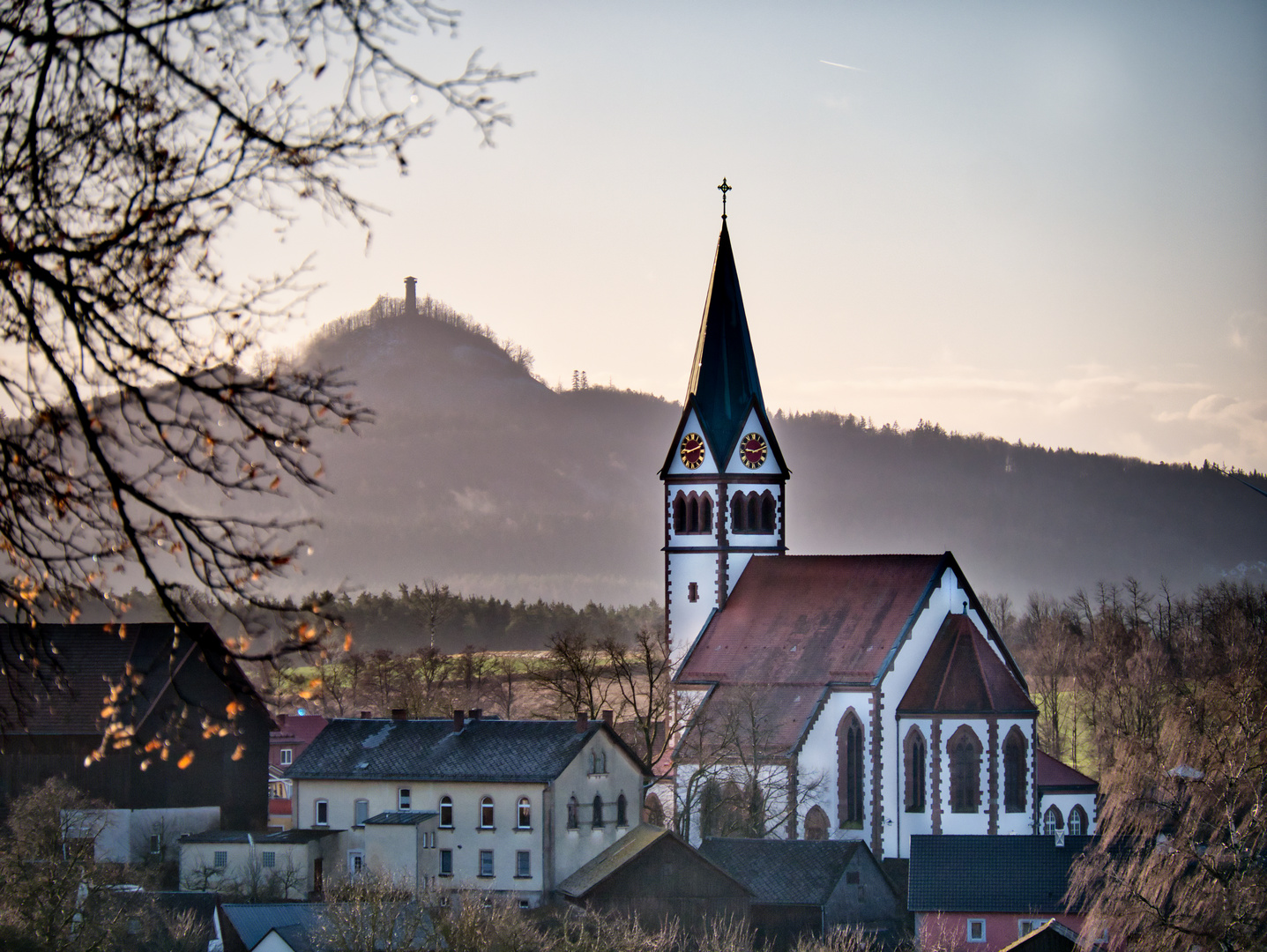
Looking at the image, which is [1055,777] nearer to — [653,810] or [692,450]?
[653,810]

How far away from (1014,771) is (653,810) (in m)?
12.5

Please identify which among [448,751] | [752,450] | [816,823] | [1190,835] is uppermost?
[752,450]

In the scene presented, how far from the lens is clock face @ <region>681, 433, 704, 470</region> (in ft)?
199

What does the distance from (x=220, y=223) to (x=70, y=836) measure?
4034 cm

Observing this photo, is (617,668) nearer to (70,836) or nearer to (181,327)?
(70,836)

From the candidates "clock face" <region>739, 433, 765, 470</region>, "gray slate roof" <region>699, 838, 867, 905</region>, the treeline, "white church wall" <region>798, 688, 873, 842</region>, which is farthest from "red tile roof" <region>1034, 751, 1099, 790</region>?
the treeline

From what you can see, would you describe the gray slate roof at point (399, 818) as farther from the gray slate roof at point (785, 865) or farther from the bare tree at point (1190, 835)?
the bare tree at point (1190, 835)

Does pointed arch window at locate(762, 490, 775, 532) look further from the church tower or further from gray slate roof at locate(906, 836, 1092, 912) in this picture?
gray slate roof at locate(906, 836, 1092, 912)

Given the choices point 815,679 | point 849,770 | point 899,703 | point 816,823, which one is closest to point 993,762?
point 899,703

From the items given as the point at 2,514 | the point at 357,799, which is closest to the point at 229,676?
the point at 2,514

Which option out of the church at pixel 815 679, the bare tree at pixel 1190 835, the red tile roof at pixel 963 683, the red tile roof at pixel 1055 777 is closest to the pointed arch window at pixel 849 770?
the church at pixel 815 679

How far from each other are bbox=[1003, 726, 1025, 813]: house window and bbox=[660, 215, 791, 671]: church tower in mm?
11768

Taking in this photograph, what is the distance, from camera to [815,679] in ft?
180

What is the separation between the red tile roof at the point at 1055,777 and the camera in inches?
2203
